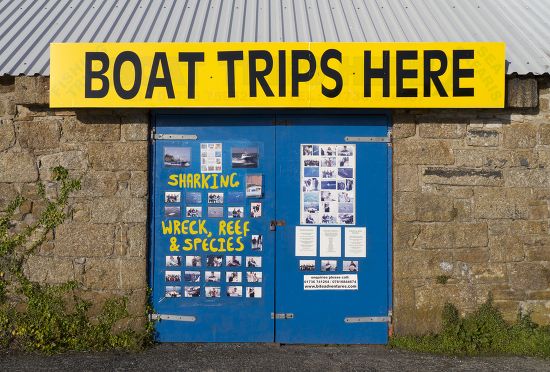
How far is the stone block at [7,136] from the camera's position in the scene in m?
4.88

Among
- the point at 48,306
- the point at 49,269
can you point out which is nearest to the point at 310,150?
the point at 49,269

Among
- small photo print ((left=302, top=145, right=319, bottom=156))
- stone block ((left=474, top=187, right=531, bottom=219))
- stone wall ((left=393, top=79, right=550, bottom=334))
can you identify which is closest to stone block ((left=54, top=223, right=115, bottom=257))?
small photo print ((left=302, top=145, right=319, bottom=156))

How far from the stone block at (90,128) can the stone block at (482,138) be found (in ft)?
11.2

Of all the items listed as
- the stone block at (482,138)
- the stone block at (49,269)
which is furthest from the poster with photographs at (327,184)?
the stone block at (49,269)

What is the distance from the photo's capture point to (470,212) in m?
4.83

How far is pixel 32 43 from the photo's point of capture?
5.24m

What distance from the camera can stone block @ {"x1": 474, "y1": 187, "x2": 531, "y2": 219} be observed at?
4824mm

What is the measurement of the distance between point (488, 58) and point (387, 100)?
1005 mm

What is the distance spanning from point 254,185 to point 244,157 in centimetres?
29

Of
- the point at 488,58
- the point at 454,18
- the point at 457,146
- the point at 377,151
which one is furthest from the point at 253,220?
the point at 454,18

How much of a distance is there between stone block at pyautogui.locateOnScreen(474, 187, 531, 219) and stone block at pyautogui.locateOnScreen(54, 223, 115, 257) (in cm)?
354

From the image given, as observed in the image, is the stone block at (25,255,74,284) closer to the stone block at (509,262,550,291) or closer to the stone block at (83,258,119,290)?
the stone block at (83,258,119,290)

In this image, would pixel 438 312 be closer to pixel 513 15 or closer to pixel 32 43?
pixel 513 15

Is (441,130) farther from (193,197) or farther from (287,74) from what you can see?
(193,197)
